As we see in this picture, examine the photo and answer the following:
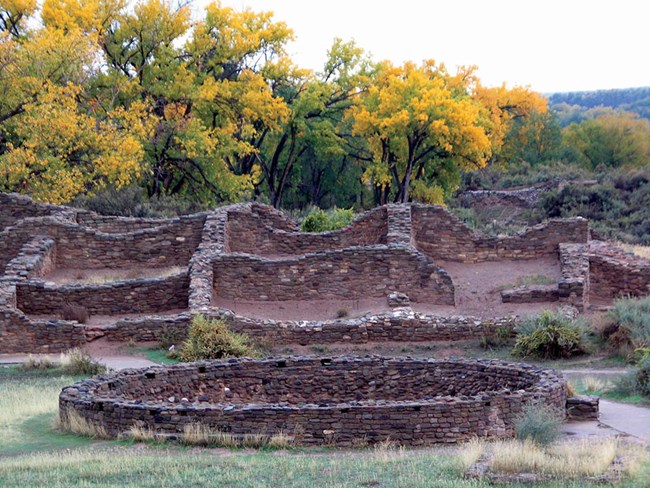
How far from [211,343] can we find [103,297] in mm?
5448

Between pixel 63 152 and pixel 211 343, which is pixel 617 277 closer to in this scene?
pixel 211 343

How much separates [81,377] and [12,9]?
28683 millimetres

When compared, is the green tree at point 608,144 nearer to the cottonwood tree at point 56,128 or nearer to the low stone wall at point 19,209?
the cottonwood tree at point 56,128

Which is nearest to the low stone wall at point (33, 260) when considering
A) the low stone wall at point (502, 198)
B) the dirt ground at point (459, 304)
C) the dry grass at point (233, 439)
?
the dirt ground at point (459, 304)

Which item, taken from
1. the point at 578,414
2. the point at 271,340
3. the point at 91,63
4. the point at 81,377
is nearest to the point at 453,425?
the point at 578,414

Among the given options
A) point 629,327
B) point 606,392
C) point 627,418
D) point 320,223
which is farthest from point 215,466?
point 320,223

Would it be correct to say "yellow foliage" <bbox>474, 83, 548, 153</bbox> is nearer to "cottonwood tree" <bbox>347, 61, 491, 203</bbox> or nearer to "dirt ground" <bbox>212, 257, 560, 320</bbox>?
"cottonwood tree" <bbox>347, 61, 491, 203</bbox>

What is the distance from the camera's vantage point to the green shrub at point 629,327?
71.1ft

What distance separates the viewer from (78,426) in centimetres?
1459

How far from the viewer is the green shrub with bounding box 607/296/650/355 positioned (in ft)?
71.1

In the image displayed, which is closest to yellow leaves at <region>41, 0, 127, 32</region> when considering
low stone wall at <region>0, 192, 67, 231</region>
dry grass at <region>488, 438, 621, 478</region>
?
low stone wall at <region>0, 192, 67, 231</region>

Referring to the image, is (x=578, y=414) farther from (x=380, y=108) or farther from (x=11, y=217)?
(x=380, y=108)

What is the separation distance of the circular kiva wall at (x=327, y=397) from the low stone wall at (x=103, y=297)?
10317mm

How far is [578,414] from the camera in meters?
14.9
